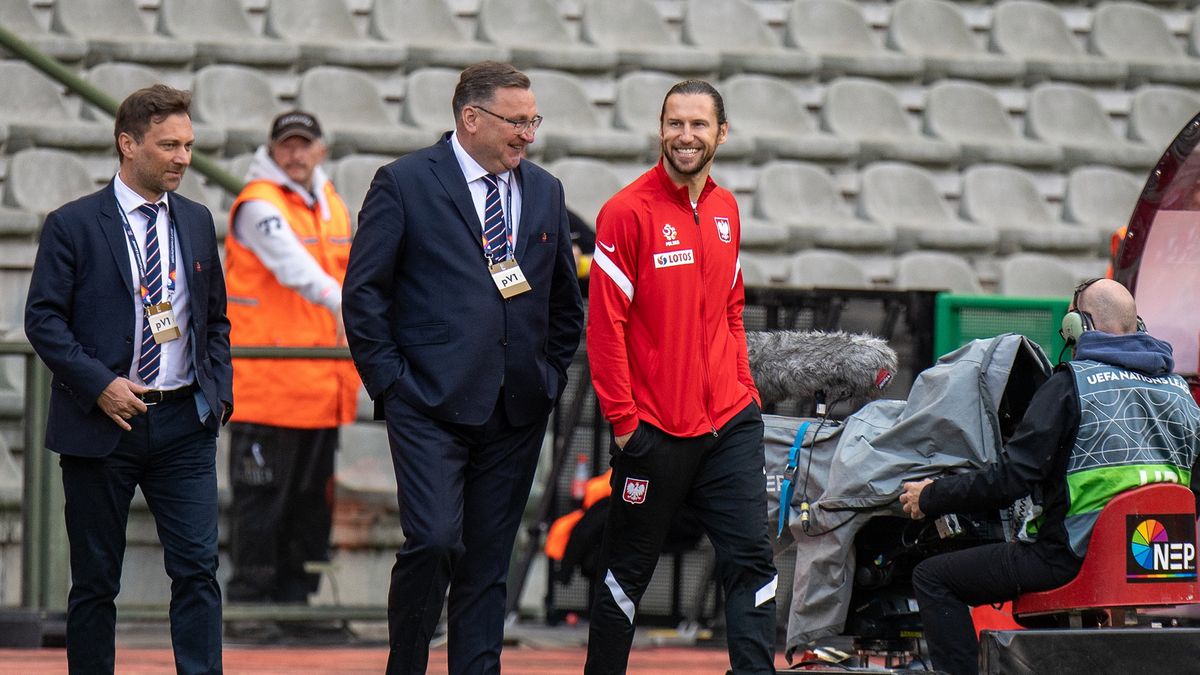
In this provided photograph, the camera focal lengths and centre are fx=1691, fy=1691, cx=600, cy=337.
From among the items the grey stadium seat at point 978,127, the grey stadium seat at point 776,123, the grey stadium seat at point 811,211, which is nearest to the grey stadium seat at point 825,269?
the grey stadium seat at point 811,211

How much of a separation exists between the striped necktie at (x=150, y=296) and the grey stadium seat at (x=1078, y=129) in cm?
707

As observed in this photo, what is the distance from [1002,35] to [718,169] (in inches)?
95.5

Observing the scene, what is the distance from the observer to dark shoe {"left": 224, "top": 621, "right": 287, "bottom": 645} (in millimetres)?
7004

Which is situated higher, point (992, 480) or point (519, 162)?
point (519, 162)

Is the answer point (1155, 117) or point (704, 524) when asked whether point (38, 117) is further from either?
point (1155, 117)

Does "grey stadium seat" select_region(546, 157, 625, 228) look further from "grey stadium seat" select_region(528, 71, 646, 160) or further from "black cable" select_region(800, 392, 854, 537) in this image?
"black cable" select_region(800, 392, 854, 537)

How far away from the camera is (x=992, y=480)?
4902mm

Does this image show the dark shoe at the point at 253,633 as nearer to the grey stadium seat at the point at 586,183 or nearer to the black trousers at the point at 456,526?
the black trousers at the point at 456,526

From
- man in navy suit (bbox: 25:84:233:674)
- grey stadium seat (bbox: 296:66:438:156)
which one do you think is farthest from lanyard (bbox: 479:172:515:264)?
grey stadium seat (bbox: 296:66:438:156)

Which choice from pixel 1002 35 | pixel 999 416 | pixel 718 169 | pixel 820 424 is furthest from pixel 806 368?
pixel 1002 35

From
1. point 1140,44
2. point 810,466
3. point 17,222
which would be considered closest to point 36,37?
point 17,222

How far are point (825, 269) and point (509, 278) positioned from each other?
189 inches

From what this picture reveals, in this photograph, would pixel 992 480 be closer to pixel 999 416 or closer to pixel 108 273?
pixel 999 416

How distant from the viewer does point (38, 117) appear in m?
8.88
